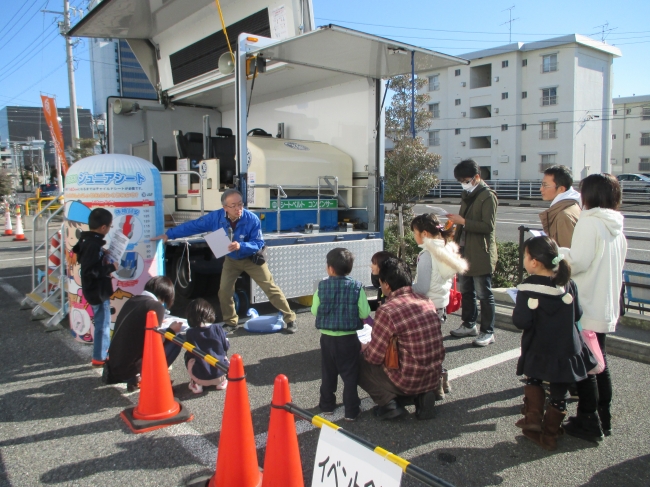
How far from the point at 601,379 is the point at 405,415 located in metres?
1.32

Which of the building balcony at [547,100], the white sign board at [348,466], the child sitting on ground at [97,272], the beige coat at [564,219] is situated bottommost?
the white sign board at [348,466]

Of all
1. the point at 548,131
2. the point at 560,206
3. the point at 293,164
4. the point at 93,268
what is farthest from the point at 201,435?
the point at 548,131

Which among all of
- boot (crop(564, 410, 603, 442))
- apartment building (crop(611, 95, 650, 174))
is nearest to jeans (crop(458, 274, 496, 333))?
boot (crop(564, 410, 603, 442))

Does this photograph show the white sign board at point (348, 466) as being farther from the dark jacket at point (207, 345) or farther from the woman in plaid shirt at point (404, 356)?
the dark jacket at point (207, 345)

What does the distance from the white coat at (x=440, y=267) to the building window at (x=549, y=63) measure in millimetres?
42635

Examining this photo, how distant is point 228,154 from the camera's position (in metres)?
8.20

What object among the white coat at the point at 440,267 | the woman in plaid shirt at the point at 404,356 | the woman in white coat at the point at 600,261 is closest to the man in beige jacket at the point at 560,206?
the woman in white coat at the point at 600,261

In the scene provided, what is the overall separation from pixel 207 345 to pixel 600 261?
2.90 meters

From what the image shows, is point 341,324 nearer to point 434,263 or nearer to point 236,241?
point 434,263

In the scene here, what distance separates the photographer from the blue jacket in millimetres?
5531

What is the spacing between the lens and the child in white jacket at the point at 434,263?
4199 millimetres

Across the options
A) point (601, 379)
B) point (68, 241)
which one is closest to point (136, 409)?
point (68, 241)

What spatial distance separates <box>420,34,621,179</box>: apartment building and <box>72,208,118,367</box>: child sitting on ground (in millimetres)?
41766

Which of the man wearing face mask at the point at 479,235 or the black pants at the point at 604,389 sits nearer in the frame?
the black pants at the point at 604,389
